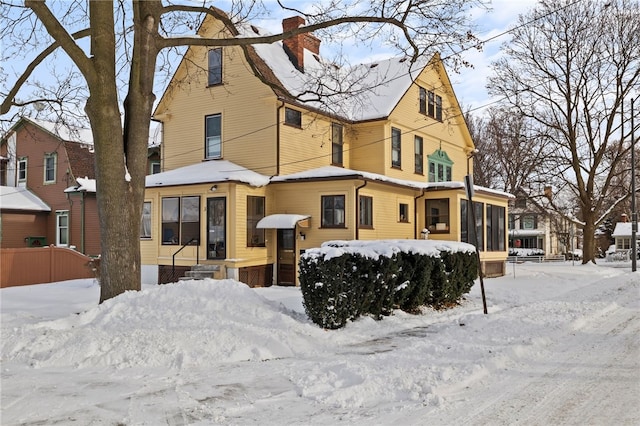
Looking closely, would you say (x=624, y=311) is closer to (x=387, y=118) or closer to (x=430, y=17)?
(x=430, y=17)

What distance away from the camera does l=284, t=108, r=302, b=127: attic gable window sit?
20.5 meters

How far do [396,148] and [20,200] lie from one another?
783 inches

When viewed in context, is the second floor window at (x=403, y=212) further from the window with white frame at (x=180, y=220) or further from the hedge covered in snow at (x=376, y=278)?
the hedge covered in snow at (x=376, y=278)

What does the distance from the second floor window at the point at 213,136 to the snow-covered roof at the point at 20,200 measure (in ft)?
41.1

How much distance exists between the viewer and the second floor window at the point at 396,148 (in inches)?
926

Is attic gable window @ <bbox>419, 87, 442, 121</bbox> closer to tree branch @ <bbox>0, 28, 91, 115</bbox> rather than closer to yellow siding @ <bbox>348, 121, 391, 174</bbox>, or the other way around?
yellow siding @ <bbox>348, 121, 391, 174</bbox>

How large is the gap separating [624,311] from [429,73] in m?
16.9

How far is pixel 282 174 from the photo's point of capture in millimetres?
19922

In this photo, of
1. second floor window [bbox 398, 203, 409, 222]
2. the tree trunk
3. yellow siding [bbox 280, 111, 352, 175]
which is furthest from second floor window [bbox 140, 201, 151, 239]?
the tree trunk

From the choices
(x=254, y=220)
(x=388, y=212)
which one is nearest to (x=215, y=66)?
(x=254, y=220)

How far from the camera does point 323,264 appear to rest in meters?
9.63

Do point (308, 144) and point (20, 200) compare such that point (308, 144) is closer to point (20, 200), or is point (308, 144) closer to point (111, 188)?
point (111, 188)

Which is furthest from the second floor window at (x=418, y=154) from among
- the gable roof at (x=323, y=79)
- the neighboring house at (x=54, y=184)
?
the neighboring house at (x=54, y=184)

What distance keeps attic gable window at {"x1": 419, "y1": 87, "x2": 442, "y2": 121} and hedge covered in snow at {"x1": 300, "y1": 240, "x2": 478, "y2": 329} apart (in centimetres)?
1441
